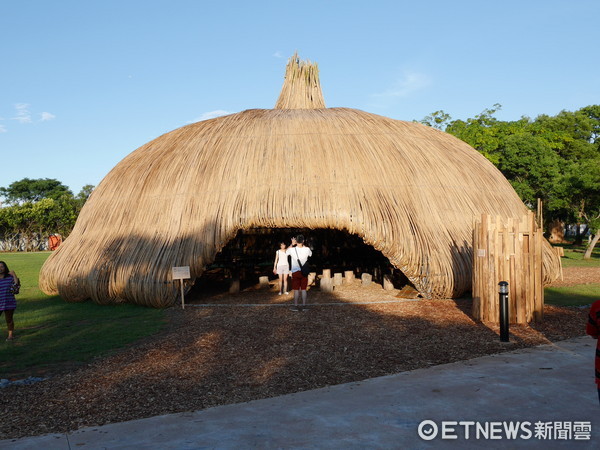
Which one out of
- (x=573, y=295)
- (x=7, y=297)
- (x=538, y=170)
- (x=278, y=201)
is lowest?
(x=573, y=295)

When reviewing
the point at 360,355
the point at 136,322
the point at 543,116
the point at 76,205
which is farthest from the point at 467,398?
the point at 76,205

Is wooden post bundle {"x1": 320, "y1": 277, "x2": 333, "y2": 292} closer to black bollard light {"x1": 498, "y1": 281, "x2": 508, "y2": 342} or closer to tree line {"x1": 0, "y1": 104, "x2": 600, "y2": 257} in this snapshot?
black bollard light {"x1": 498, "y1": 281, "x2": 508, "y2": 342}

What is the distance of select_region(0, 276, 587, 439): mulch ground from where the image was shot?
624 cm

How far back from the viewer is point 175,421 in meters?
5.54

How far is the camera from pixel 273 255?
21422mm

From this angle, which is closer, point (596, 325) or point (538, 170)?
point (596, 325)

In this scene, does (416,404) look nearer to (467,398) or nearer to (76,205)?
(467,398)

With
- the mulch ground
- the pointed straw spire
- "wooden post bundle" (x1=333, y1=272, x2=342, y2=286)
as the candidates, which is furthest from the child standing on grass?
the pointed straw spire

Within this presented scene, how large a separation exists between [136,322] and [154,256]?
7.01ft

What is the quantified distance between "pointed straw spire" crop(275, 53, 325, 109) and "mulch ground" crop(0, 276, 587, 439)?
326 inches

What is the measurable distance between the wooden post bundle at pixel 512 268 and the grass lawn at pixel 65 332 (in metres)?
6.27

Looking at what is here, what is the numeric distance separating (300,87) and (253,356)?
1260cm

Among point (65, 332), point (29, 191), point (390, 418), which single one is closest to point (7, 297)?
point (65, 332)

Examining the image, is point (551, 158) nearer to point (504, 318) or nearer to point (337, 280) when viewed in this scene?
point (337, 280)
